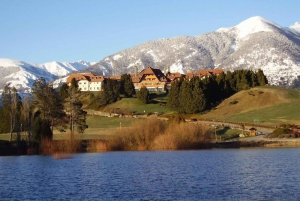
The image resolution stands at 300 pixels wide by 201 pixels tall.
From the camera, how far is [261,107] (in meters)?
129

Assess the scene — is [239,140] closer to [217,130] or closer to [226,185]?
[217,130]

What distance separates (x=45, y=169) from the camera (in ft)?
182

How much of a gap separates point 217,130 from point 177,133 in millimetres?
22076

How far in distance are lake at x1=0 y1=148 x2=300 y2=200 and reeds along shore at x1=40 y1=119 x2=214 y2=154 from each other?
13.4 metres

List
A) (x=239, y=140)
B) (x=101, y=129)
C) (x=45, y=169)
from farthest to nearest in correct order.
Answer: (x=101, y=129) → (x=239, y=140) → (x=45, y=169)

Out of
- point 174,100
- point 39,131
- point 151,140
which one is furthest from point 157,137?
point 174,100

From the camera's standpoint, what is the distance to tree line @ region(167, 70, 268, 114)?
130m

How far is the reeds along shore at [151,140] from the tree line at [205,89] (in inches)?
1845

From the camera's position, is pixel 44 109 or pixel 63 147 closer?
pixel 63 147

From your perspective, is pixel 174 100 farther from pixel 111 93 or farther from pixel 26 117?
pixel 26 117

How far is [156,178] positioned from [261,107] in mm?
86611

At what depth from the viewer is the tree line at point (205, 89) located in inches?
5103

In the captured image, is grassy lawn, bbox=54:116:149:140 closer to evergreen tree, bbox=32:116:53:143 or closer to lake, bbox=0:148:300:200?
evergreen tree, bbox=32:116:53:143

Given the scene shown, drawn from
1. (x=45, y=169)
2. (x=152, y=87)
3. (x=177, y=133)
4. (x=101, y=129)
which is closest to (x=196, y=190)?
(x=45, y=169)
